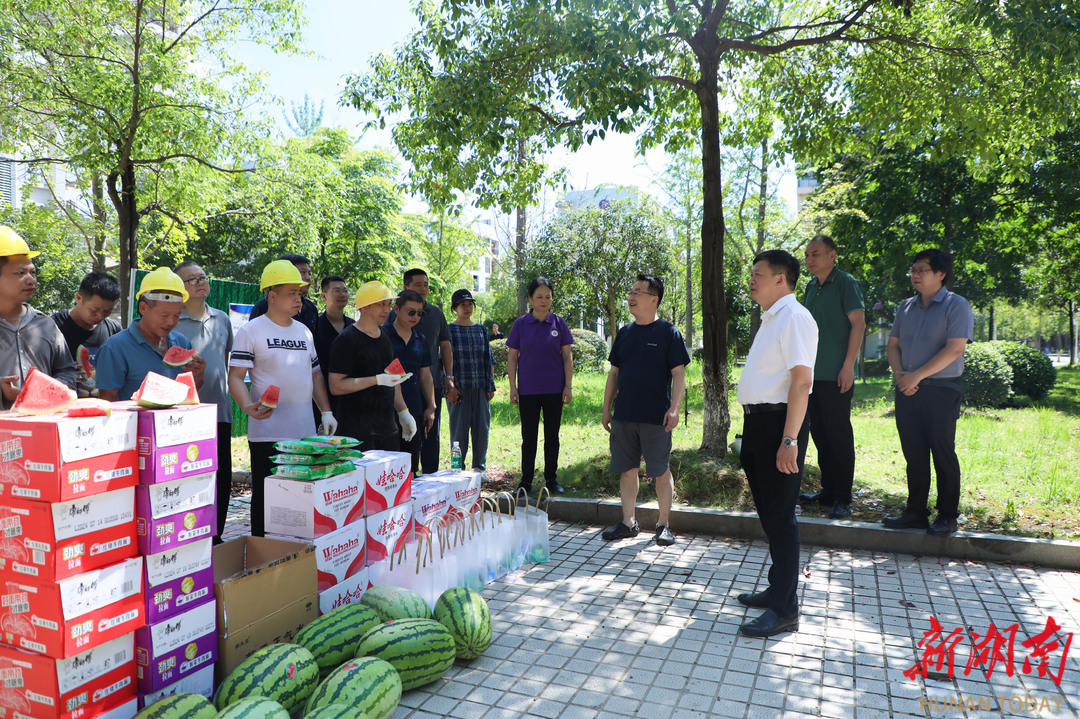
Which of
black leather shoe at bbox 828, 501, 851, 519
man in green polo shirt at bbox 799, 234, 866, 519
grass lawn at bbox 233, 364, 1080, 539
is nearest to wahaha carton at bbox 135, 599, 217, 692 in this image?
grass lawn at bbox 233, 364, 1080, 539

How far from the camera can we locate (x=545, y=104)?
8492mm

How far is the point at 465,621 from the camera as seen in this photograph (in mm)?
3742

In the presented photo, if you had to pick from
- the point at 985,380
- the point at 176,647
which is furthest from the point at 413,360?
the point at 985,380

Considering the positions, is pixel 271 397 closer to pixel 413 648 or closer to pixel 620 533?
pixel 413 648

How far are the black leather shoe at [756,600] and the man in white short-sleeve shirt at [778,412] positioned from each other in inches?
11.0

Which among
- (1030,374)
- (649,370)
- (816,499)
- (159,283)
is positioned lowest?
(816,499)

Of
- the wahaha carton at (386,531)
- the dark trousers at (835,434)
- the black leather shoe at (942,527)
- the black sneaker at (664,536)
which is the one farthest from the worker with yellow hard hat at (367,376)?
the black leather shoe at (942,527)

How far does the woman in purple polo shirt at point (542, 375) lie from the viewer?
724cm

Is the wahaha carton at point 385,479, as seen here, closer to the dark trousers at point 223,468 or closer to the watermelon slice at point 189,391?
the dark trousers at point 223,468

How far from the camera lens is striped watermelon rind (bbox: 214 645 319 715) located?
3016 millimetres

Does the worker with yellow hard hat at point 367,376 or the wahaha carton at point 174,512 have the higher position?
the worker with yellow hard hat at point 367,376

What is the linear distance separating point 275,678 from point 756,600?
315 centimetres

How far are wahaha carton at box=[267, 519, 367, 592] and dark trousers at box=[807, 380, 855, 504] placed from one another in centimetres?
422

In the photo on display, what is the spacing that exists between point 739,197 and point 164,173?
1840 centimetres
